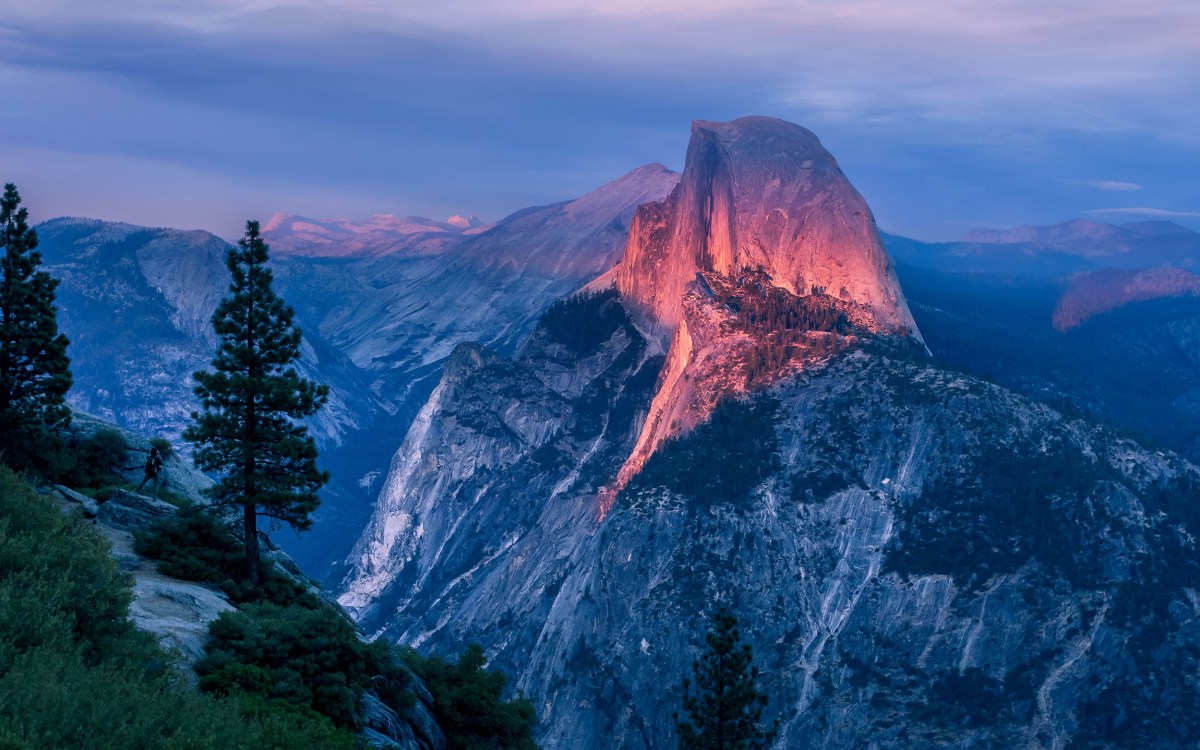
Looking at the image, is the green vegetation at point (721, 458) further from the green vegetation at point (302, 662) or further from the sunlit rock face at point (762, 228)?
the green vegetation at point (302, 662)

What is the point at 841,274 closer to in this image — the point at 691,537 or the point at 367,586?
the point at 691,537

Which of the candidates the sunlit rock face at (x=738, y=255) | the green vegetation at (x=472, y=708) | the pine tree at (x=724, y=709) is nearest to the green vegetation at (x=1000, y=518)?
the sunlit rock face at (x=738, y=255)

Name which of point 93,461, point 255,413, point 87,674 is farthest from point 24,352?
point 87,674

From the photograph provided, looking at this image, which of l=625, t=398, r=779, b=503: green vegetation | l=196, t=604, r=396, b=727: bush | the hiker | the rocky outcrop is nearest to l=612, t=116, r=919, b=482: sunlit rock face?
l=625, t=398, r=779, b=503: green vegetation

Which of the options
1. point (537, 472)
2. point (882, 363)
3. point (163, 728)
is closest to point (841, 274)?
point (882, 363)

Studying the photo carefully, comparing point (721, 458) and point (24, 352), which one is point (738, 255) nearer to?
point (721, 458)
